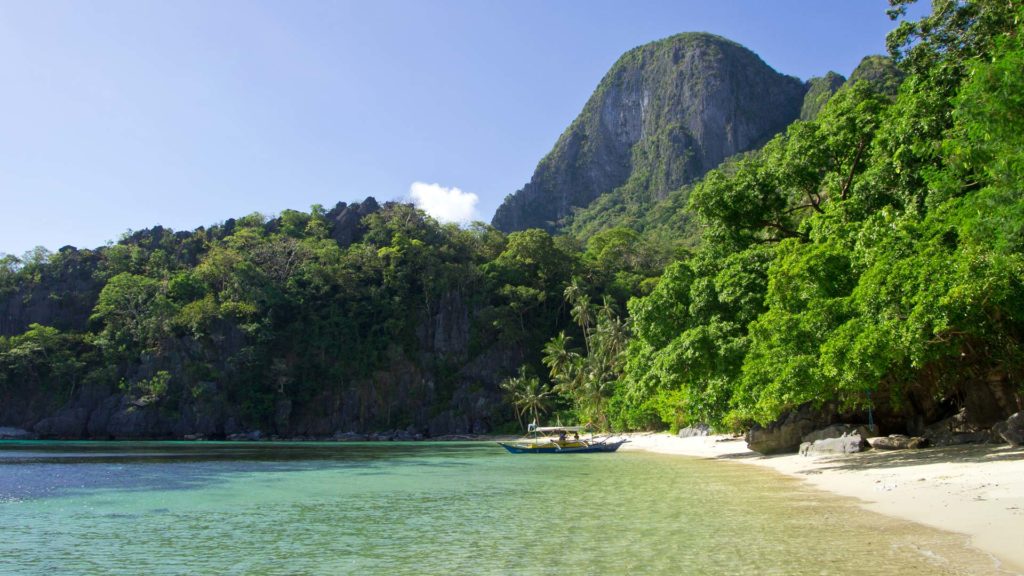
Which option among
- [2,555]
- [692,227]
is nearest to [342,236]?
[692,227]

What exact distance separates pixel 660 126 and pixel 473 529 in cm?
15672

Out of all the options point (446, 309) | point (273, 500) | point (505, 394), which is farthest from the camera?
point (446, 309)

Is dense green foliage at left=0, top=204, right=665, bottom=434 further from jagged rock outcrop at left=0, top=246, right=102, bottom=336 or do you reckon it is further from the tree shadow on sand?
the tree shadow on sand

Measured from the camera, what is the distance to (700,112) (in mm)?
151750

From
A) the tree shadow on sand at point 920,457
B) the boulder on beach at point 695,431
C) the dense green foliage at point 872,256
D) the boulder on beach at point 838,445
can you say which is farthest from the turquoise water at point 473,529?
the boulder on beach at point 695,431

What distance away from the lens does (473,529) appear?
11.8 metres

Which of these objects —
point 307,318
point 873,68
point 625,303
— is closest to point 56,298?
point 307,318

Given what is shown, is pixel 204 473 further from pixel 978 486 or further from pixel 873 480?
pixel 978 486

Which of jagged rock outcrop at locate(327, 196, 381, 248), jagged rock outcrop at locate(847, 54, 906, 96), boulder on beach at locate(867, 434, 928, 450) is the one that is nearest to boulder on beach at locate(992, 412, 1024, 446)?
boulder on beach at locate(867, 434, 928, 450)

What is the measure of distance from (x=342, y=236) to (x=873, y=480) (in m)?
80.4

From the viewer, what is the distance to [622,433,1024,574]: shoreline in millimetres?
9050

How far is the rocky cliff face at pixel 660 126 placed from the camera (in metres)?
148

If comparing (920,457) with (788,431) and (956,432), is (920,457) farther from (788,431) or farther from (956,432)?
(788,431)

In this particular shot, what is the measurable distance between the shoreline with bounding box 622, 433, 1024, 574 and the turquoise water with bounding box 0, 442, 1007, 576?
1.59 feet
